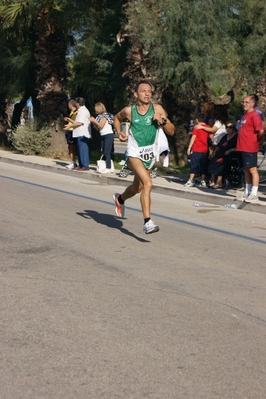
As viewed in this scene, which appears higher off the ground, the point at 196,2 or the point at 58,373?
the point at 196,2

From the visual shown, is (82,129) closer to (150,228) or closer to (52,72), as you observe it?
(52,72)

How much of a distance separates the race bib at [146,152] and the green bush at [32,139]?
54.1ft

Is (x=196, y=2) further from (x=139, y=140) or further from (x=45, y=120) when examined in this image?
(x=139, y=140)

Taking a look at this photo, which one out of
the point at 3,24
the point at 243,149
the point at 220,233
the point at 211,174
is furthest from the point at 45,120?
the point at 220,233

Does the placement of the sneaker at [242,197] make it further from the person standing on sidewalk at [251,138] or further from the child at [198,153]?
the child at [198,153]

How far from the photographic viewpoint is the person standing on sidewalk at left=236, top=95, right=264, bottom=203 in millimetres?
13359

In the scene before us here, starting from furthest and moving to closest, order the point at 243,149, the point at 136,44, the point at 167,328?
the point at 136,44 → the point at 243,149 → the point at 167,328

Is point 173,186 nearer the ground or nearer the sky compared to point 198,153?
nearer the ground

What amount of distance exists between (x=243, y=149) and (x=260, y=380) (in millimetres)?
9042

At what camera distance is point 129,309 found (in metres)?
6.30

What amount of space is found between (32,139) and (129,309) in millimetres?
20138

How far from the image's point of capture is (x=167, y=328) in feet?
19.1

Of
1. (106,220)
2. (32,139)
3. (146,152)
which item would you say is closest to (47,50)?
(32,139)

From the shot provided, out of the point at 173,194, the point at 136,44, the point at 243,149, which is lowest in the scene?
the point at 173,194
